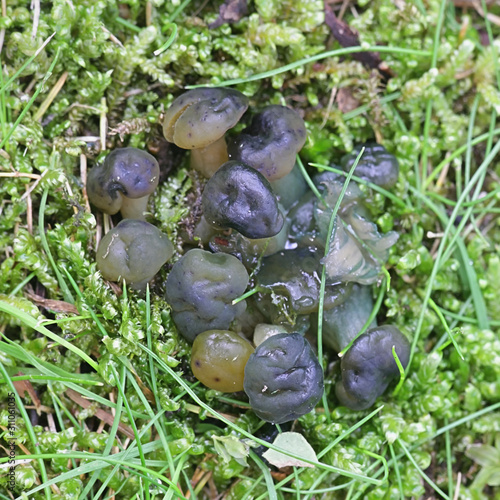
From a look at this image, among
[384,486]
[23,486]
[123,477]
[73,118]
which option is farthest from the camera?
[73,118]

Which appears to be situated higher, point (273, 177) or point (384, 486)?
point (273, 177)

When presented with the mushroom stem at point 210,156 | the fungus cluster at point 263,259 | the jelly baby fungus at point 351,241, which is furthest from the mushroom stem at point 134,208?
the jelly baby fungus at point 351,241

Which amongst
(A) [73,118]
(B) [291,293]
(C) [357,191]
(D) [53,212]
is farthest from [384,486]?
(A) [73,118]

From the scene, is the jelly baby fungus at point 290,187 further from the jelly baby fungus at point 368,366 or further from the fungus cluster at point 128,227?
the jelly baby fungus at point 368,366

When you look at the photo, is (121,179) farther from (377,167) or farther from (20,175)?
(377,167)

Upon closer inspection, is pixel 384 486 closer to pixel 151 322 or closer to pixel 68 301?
pixel 151 322
